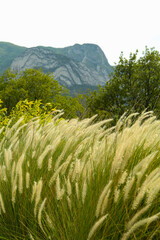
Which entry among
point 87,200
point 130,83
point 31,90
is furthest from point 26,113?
point 31,90

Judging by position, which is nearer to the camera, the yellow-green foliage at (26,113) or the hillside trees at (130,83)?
the yellow-green foliage at (26,113)

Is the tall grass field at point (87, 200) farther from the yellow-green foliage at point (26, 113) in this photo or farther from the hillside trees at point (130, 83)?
the hillside trees at point (130, 83)

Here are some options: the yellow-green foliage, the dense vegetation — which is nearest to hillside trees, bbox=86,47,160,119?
the dense vegetation

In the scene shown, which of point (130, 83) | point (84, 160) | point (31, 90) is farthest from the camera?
point (31, 90)

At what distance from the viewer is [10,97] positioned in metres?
21.7

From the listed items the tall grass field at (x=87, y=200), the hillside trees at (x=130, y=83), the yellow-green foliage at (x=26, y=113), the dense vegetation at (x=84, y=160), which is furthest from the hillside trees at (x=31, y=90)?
the tall grass field at (x=87, y=200)

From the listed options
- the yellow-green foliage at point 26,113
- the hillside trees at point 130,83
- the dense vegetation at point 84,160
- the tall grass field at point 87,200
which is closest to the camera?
the tall grass field at point 87,200

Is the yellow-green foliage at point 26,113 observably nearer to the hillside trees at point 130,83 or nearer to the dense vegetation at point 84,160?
the dense vegetation at point 84,160

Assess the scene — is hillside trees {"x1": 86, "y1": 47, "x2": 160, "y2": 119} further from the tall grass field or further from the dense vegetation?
the tall grass field

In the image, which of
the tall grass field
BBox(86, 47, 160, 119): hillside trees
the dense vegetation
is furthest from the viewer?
BBox(86, 47, 160, 119): hillside trees

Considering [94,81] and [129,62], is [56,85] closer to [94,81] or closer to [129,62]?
[129,62]

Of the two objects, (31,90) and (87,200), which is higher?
(87,200)

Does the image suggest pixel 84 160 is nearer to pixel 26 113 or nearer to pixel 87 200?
pixel 87 200

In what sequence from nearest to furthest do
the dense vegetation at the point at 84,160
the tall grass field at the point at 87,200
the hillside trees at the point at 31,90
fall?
the tall grass field at the point at 87,200 < the dense vegetation at the point at 84,160 < the hillside trees at the point at 31,90
